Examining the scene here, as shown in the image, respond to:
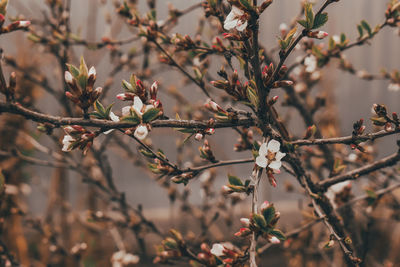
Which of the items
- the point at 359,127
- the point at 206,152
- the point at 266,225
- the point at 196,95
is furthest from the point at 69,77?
the point at 196,95

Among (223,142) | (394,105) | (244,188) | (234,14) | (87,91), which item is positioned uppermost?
(394,105)

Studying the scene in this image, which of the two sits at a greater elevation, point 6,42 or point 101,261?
point 6,42

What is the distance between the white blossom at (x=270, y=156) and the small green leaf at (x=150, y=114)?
10.2 inches

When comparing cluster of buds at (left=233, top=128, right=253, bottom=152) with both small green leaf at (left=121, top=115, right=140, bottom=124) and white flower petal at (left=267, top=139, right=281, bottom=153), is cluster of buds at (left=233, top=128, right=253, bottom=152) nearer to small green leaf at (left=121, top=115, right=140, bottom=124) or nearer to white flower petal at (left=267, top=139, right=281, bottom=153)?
white flower petal at (left=267, top=139, right=281, bottom=153)

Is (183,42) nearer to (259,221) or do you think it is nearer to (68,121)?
(68,121)

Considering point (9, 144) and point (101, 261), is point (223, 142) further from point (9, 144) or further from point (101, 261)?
point (9, 144)

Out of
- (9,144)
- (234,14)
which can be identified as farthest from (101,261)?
(234,14)

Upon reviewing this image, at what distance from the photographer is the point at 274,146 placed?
824 mm

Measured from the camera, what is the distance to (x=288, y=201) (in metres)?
4.30

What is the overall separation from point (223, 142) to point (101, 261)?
196 centimetres

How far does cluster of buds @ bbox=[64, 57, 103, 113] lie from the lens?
0.75m

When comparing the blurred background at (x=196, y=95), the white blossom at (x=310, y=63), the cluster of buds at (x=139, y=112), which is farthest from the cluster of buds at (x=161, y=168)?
the blurred background at (x=196, y=95)

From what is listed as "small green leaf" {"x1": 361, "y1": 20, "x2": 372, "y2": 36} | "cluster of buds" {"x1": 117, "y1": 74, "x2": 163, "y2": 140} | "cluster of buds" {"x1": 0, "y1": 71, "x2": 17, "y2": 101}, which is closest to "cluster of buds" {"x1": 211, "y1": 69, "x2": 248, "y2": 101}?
"cluster of buds" {"x1": 117, "y1": 74, "x2": 163, "y2": 140}

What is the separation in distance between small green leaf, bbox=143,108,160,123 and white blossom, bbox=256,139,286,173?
0.85ft
